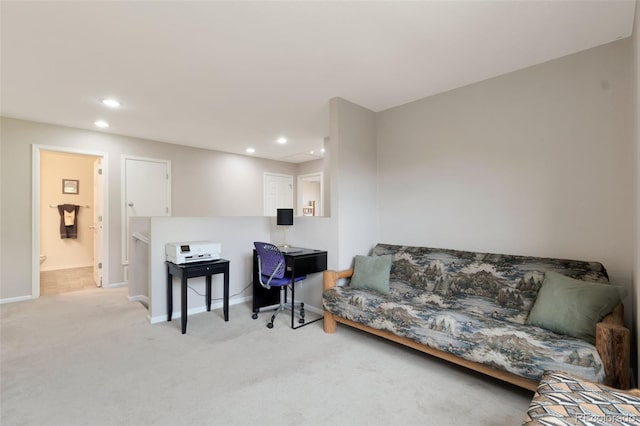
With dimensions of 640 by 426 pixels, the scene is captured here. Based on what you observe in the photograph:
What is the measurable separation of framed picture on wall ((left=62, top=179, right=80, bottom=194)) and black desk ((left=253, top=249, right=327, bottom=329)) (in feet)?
17.8

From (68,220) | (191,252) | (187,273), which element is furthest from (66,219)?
(187,273)

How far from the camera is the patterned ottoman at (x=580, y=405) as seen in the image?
114 centimetres

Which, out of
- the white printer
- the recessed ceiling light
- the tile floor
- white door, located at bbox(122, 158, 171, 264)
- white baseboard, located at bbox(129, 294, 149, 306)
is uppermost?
the recessed ceiling light

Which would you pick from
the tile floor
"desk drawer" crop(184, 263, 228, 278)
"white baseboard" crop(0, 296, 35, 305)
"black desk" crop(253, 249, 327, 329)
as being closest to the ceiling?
"black desk" crop(253, 249, 327, 329)

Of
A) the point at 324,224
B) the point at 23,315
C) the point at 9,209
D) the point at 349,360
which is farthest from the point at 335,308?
the point at 9,209

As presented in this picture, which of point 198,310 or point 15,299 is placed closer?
point 198,310

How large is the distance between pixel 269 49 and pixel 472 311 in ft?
8.89

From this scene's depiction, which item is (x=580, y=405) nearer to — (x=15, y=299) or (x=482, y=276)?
(x=482, y=276)

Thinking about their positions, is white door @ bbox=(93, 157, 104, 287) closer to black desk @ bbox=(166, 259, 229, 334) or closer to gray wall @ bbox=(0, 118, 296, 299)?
gray wall @ bbox=(0, 118, 296, 299)

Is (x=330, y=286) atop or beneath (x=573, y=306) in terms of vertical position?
beneath

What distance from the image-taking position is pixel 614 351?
63.5 inches

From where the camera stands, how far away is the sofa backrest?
2.31 m

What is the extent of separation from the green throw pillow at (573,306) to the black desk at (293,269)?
1.99 metres

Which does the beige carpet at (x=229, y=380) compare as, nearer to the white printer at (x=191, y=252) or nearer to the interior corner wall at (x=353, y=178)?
the white printer at (x=191, y=252)
